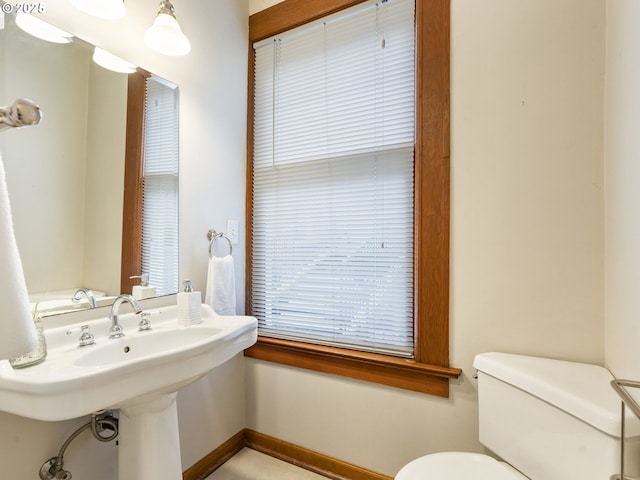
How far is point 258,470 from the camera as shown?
5.01 ft

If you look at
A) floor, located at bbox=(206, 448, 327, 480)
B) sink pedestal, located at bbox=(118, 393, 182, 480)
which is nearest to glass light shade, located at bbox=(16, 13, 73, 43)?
sink pedestal, located at bbox=(118, 393, 182, 480)

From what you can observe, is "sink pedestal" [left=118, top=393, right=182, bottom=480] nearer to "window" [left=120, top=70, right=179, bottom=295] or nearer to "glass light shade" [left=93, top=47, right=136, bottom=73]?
"window" [left=120, top=70, right=179, bottom=295]

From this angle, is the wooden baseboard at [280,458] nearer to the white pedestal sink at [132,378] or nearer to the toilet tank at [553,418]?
the white pedestal sink at [132,378]

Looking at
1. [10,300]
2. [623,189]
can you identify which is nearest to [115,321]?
[10,300]

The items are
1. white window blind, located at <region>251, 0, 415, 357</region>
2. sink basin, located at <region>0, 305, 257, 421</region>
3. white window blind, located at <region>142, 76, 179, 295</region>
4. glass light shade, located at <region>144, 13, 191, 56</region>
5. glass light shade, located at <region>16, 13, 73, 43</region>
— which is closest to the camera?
sink basin, located at <region>0, 305, 257, 421</region>

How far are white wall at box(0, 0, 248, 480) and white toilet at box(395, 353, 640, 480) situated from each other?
3.41ft

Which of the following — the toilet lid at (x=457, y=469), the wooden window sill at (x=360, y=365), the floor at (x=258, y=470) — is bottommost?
the floor at (x=258, y=470)

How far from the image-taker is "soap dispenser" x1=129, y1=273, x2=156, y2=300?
1243 millimetres

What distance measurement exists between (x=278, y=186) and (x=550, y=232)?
1.26m

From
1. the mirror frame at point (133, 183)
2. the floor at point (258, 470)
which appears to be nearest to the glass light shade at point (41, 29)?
the mirror frame at point (133, 183)

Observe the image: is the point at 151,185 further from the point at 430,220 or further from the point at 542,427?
the point at 542,427

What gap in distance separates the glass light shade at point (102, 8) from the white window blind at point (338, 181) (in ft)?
2.58

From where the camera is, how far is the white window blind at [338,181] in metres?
1.40

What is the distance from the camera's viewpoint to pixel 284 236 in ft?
5.50
